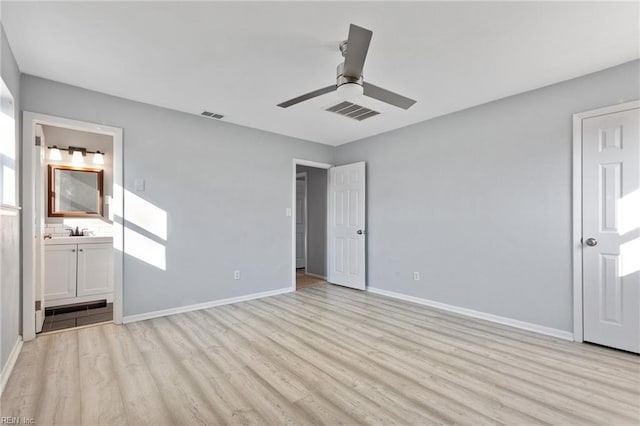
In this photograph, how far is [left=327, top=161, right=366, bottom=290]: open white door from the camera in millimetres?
5074

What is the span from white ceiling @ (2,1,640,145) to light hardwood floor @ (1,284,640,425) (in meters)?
2.53

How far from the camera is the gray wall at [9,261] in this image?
87.3 inches

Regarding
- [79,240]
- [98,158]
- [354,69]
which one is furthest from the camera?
[98,158]

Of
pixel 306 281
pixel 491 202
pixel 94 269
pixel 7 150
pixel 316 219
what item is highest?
pixel 7 150

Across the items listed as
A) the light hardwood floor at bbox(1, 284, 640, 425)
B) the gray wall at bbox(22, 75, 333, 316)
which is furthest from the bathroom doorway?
the light hardwood floor at bbox(1, 284, 640, 425)

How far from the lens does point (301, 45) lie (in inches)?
95.4

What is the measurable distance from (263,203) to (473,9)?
3502mm

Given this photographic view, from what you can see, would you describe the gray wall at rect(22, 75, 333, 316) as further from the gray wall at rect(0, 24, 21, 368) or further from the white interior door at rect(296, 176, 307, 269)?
the white interior door at rect(296, 176, 307, 269)

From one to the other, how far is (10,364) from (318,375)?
2344 millimetres

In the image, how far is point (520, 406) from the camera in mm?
1942

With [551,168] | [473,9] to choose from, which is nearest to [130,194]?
[473,9]

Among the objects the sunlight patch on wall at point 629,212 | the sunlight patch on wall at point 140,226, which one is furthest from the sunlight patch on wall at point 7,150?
the sunlight patch on wall at point 629,212

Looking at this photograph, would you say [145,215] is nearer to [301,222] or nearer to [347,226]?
[347,226]

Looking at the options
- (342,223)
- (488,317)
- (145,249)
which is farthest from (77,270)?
(488,317)
